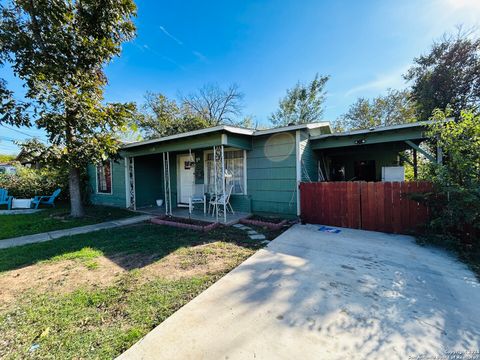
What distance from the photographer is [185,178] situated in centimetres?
851

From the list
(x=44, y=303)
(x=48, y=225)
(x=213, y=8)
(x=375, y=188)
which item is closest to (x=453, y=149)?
(x=375, y=188)

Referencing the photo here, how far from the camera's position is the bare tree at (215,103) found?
64.1 ft

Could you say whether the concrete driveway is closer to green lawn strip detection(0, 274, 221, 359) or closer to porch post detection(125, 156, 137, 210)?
green lawn strip detection(0, 274, 221, 359)

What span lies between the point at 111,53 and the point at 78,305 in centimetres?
761

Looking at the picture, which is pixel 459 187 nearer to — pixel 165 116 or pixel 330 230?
pixel 330 230

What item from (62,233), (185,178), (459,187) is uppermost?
(185,178)

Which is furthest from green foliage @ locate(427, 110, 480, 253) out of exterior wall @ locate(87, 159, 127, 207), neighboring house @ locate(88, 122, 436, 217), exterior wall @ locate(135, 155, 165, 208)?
exterior wall @ locate(87, 159, 127, 207)

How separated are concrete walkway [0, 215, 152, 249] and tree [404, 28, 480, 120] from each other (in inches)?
607

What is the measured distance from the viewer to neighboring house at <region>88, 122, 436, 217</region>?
596 centimetres

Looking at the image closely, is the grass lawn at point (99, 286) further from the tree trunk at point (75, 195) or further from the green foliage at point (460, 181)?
the green foliage at point (460, 181)

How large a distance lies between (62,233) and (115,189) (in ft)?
14.3

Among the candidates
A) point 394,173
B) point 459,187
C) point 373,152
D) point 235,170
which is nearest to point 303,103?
point 373,152

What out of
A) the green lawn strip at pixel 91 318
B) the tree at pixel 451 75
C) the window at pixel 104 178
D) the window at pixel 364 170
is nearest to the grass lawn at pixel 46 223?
the window at pixel 104 178

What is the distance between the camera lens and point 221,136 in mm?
5664
